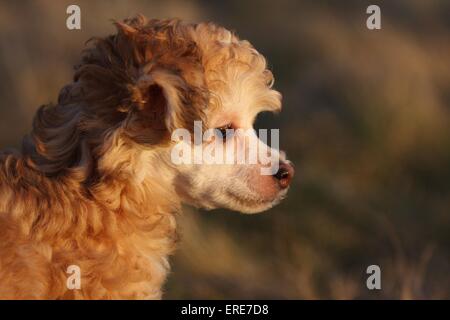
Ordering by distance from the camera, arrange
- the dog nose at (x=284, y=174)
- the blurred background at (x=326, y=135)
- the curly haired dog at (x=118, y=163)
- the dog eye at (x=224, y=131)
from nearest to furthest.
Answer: the curly haired dog at (x=118, y=163), the dog eye at (x=224, y=131), the dog nose at (x=284, y=174), the blurred background at (x=326, y=135)

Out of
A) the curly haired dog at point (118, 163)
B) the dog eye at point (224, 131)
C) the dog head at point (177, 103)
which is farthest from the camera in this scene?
the dog eye at point (224, 131)

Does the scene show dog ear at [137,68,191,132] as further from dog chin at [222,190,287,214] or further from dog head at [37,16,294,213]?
dog chin at [222,190,287,214]

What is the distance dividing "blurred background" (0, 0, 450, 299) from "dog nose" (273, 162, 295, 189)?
2888 mm

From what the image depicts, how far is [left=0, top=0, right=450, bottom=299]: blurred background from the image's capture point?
892cm

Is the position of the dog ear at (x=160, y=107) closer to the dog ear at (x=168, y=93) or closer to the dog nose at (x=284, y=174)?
the dog ear at (x=168, y=93)

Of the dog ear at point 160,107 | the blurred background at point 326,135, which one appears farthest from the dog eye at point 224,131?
the blurred background at point 326,135

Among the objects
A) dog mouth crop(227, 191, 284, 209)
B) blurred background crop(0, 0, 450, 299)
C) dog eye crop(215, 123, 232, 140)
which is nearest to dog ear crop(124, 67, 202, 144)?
dog eye crop(215, 123, 232, 140)

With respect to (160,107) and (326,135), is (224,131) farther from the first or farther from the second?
(326,135)

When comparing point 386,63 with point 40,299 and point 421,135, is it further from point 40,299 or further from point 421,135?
point 40,299

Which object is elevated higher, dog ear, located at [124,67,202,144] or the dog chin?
dog ear, located at [124,67,202,144]

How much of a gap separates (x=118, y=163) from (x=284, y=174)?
0.85 m

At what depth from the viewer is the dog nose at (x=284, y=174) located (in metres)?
4.90

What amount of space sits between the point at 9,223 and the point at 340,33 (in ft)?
28.8

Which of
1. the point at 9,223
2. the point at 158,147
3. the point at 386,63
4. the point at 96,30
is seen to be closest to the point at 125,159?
the point at 158,147
